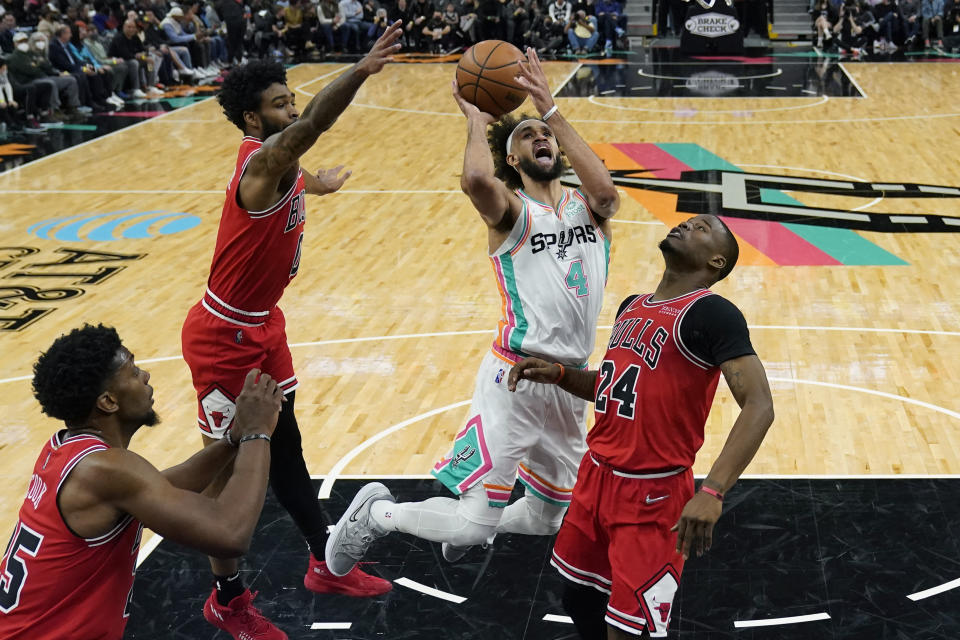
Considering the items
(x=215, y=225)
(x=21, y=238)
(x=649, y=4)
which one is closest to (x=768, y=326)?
(x=215, y=225)

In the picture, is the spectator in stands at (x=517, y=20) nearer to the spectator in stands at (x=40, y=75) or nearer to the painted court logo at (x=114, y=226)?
the spectator in stands at (x=40, y=75)

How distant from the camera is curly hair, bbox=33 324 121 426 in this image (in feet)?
11.0

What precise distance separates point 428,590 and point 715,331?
2087 mm

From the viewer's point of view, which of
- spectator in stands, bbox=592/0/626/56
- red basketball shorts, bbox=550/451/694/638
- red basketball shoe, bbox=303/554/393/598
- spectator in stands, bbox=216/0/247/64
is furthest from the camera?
spectator in stands, bbox=592/0/626/56

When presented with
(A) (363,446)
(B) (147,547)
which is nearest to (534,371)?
(B) (147,547)

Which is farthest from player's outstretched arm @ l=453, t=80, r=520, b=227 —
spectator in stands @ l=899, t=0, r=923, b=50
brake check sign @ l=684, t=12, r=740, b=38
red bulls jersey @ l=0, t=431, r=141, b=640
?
spectator in stands @ l=899, t=0, r=923, b=50

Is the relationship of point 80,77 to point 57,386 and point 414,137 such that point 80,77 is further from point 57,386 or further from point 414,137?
point 57,386

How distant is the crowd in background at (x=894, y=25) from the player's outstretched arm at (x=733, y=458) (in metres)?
23.1

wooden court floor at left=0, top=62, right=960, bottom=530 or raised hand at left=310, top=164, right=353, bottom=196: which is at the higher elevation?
raised hand at left=310, top=164, right=353, bottom=196

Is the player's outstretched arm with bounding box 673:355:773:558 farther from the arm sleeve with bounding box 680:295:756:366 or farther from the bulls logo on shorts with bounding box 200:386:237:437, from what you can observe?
the bulls logo on shorts with bounding box 200:386:237:437

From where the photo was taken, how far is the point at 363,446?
22.4 ft

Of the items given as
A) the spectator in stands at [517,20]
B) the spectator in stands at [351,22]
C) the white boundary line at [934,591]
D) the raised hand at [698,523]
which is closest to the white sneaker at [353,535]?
the raised hand at [698,523]

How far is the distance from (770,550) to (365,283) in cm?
517

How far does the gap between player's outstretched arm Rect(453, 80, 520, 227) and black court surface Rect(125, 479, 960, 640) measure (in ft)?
5.62
